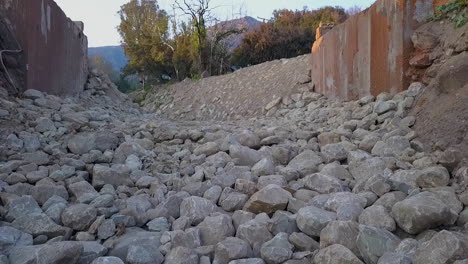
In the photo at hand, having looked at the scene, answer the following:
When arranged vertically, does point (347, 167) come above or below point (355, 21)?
below

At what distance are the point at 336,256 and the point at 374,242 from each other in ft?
0.58

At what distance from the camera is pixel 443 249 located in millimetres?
1693

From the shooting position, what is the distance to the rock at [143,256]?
6.42 feet

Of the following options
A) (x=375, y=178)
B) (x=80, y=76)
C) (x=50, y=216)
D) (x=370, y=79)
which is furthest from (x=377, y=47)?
(x=80, y=76)

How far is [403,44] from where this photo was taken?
3.74 m

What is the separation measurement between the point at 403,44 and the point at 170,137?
2.12 meters

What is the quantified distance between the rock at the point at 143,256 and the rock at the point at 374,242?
881 millimetres

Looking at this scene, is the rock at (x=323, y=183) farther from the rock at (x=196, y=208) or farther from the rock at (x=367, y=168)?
the rock at (x=196, y=208)

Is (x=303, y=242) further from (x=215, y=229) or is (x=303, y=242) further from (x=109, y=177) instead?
(x=109, y=177)

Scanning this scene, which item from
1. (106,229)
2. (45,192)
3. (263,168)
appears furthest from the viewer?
(263,168)

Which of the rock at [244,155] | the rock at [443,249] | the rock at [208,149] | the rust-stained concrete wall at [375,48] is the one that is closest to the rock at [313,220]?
the rock at [443,249]

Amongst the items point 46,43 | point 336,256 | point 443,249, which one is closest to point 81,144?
point 336,256

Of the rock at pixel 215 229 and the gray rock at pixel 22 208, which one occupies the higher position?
the gray rock at pixel 22 208

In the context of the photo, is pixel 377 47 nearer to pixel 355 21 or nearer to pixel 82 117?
pixel 355 21
